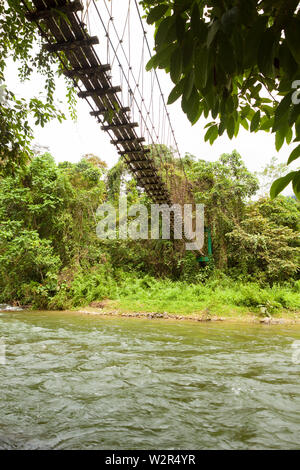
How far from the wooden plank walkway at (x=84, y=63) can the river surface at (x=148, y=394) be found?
80.4 inches

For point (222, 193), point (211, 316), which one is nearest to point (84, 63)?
point (211, 316)

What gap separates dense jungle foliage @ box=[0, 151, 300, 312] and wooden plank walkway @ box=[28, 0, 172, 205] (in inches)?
156

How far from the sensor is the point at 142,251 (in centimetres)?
1144

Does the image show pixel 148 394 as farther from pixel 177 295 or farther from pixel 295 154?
pixel 177 295

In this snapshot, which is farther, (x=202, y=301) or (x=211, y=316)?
(x=202, y=301)

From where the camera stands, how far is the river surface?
156 centimetres

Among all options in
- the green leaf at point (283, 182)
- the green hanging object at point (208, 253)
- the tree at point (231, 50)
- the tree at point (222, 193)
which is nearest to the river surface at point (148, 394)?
the green leaf at point (283, 182)

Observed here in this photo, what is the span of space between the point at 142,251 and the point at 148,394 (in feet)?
30.3

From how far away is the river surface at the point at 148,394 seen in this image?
5.13ft

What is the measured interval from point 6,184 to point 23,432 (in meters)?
8.76

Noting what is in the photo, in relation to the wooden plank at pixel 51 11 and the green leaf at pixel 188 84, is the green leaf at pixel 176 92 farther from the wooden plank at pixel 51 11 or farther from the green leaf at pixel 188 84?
the wooden plank at pixel 51 11

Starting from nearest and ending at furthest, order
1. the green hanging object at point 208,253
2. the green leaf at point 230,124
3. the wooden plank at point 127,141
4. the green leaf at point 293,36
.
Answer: the green leaf at point 293,36 < the green leaf at point 230,124 < the wooden plank at point 127,141 < the green hanging object at point 208,253

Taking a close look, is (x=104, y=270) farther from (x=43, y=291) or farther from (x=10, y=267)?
(x=10, y=267)

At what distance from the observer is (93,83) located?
4.46 meters
